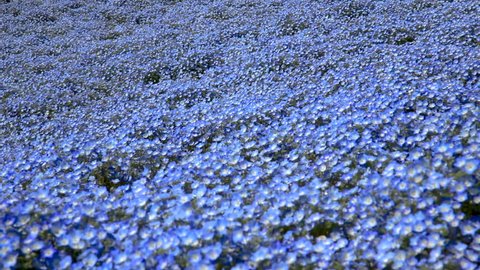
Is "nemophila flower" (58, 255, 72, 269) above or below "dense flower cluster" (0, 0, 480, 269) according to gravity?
above

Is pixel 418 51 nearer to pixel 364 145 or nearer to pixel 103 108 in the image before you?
pixel 364 145

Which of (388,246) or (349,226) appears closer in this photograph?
(388,246)

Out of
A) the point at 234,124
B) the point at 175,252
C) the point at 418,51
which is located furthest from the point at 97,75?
the point at 175,252

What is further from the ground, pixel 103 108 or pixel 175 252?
pixel 175 252

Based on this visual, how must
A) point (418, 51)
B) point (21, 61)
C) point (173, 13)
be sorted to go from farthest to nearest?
point (173, 13) → point (21, 61) → point (418, 51)

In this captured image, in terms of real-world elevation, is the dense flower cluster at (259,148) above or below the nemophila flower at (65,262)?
below

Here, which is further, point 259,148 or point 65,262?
point 259,148

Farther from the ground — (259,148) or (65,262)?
(65,262)

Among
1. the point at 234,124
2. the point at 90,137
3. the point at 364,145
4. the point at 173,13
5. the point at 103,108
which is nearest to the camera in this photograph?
the point at 364,145
